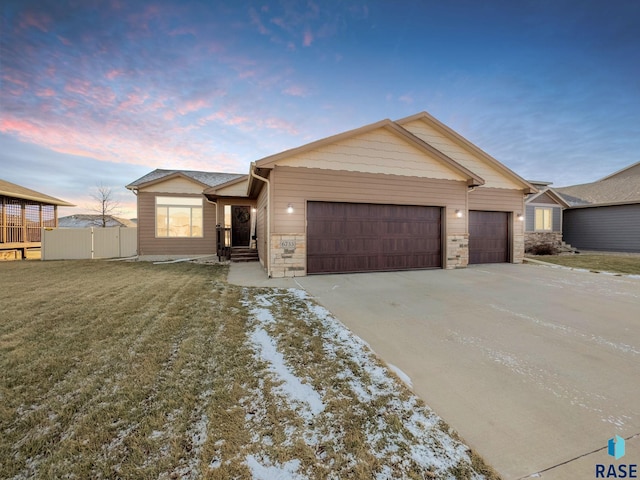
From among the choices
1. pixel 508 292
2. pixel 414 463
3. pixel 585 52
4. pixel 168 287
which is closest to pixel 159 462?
pixel 414 463

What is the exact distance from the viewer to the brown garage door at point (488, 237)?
9.91m

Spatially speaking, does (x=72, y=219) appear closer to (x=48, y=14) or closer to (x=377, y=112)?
(x=48, y=14)

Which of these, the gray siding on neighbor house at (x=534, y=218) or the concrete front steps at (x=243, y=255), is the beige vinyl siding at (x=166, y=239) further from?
the gray siding on neighbor house at (x=534, y=218)

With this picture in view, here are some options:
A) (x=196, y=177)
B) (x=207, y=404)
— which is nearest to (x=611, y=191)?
(x=207, y=404)

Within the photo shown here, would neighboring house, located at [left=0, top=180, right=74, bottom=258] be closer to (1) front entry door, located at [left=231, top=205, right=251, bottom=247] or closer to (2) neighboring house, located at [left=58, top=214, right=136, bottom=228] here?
(2) neighboring house, located at [left=58, top=214, right=136, bottom=228]

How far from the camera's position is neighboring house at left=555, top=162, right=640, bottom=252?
14.4 metres

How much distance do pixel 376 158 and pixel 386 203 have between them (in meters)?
1.44

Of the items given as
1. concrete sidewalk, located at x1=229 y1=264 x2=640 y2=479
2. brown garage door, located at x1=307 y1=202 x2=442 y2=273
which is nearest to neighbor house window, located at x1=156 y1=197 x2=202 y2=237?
brown garage door, located at x1=307 y1=202 x2=442 y2=273

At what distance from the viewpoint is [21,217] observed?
14633 mm

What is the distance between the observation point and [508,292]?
559 cm

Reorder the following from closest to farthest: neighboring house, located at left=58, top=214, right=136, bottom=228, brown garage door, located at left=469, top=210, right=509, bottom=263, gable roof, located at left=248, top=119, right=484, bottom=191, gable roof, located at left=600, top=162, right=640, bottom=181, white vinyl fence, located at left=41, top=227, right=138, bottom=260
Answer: gable roof, located at left=248, top=119, right=484, bottom=191, brown garage door, located at left=469, top=210, right=509, bottom=263, white vinyl fence, located at left=41, top=227, right=138, bottom=260, gable roof, located at left=600, top=162, right=640, bottom=181, neighboring house, located at left=58, top=214, right=136, bottom=228

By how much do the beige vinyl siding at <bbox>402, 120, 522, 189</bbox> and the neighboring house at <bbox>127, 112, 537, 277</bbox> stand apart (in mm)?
39

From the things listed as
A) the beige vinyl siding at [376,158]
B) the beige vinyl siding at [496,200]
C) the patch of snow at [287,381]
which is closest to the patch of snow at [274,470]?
the patch of snow at [287,381]

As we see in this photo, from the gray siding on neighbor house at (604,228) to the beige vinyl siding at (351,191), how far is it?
13.5 metres
